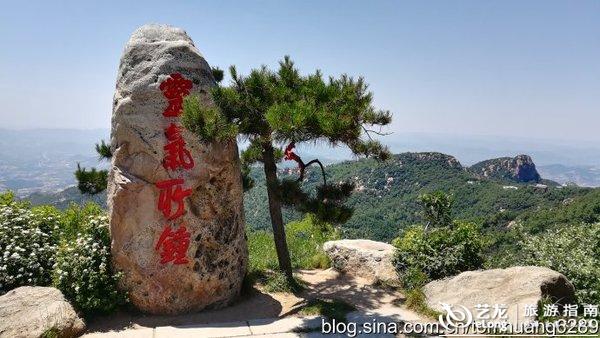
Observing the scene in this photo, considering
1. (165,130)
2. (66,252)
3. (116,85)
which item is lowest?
(66,252)

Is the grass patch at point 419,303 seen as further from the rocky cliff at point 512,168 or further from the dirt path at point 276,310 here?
the rocky cliff at point 512,168

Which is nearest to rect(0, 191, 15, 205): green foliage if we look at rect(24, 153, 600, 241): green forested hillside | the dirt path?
the dirt path

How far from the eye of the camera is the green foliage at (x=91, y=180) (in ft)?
25.1

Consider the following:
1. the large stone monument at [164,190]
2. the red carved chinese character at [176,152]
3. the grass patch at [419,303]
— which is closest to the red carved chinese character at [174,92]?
the large stone monument at [164,190]

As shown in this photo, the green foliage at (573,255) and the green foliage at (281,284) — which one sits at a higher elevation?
the green foliage at (573,255)

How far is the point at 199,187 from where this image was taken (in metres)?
6.35

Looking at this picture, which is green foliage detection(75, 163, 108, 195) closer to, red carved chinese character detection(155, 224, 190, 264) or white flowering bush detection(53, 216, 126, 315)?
white flowering bush detection(53, 216, 126, 315)

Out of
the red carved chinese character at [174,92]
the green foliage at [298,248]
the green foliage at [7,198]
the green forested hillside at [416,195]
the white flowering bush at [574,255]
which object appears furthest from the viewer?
the green forested hillside at [416,195]

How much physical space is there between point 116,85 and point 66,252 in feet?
8.49

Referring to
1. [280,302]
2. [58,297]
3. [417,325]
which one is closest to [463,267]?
[417,325]

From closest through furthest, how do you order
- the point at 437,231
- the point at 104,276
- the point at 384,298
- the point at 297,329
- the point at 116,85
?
the point at 297,329 → the point at 104,276 → the point at 116,85 → the point at 384,298 → the point at 437,231

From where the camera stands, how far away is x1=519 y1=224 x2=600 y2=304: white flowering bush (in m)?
6.14

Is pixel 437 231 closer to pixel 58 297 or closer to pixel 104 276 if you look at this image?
pixel 104 276

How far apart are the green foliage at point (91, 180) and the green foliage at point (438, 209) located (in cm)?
597
